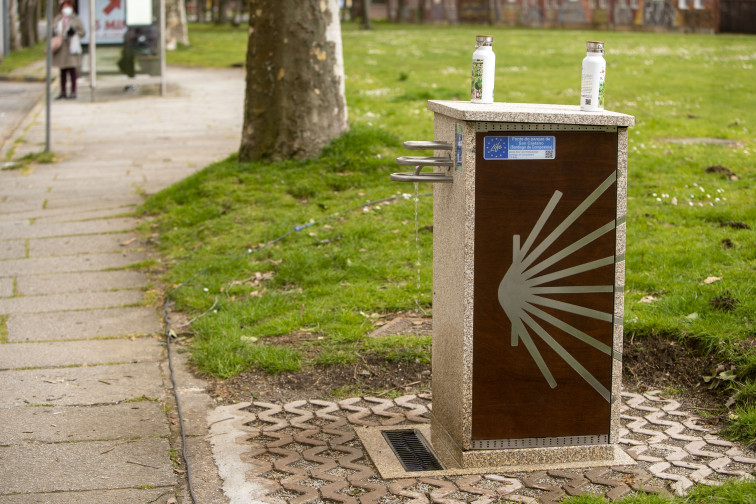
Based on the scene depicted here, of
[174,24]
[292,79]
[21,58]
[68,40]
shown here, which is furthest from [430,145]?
[21,58]

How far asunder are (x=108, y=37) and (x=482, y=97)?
52.3ft

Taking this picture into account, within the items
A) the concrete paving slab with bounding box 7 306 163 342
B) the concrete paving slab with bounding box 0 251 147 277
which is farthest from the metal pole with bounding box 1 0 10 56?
the concrete paving slab with bounding box 7 306 163 342

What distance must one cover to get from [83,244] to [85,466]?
432 cm

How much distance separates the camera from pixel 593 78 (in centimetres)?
387

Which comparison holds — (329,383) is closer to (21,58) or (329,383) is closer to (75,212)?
(75,212)

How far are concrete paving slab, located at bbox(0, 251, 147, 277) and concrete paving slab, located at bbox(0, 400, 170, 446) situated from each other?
282 centimetres

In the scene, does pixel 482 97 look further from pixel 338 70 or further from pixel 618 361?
pixel 338 70

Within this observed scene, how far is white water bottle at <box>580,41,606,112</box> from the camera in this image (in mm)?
3852

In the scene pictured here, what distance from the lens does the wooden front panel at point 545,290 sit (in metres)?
3.81

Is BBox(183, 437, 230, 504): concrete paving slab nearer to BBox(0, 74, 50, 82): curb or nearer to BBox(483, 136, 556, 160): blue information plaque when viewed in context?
BBox(483, 136, 556, 160): blue information plaque

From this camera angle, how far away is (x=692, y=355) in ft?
16.2

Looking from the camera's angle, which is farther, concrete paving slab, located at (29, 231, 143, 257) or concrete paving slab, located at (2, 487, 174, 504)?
concrete paving slab, located at (29, 231, 143, 257)

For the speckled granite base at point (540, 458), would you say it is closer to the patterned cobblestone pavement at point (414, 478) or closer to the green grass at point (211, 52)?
the patterned cobblestone pavement at point (414, 478)

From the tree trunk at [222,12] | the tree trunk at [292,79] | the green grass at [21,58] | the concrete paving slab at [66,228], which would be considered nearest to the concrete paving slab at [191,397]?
the concrete paving slab at [66,228]
